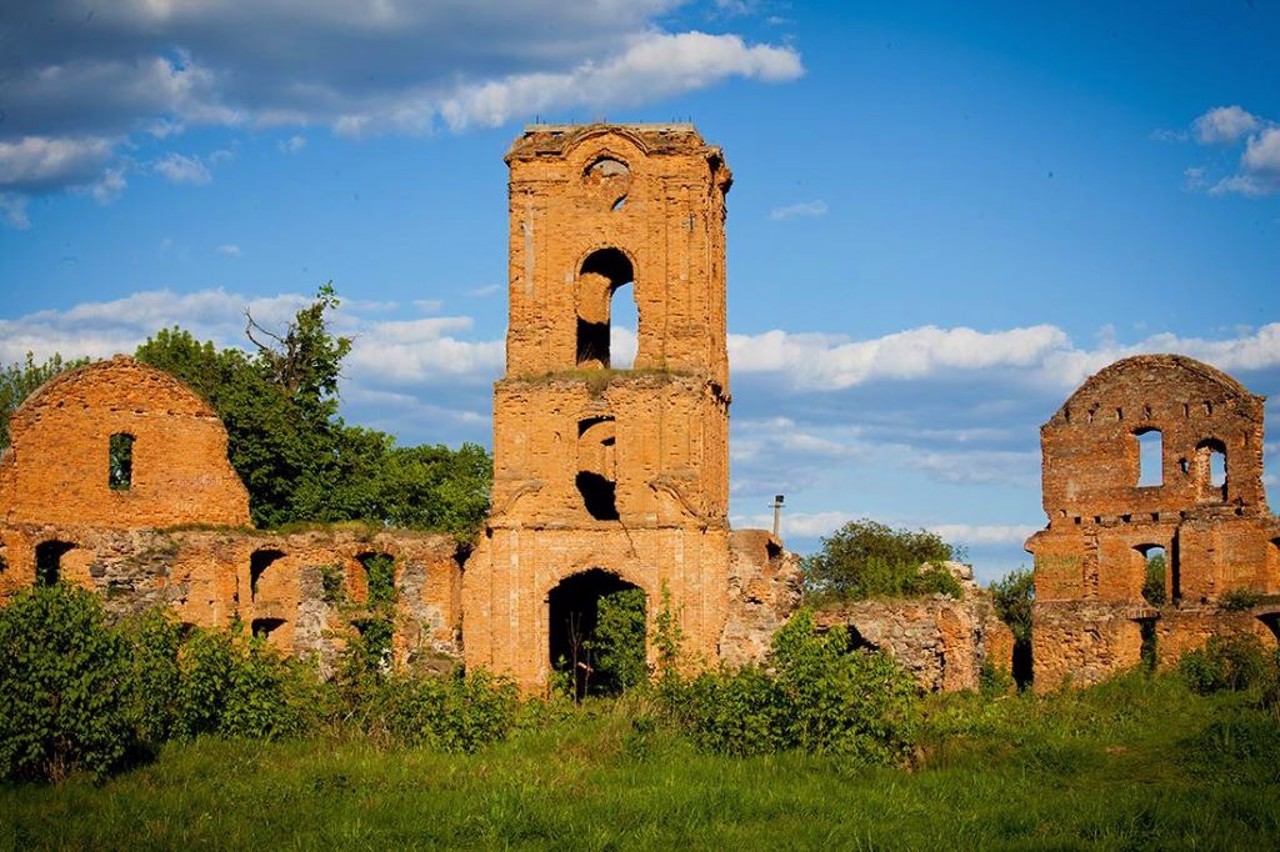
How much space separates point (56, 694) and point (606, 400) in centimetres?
909

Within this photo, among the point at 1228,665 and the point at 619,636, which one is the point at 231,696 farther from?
the point at 1228,665

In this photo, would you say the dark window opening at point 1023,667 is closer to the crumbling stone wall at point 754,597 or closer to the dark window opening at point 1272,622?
the dark window opening at point 1272,622

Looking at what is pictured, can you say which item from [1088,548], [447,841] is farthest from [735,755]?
[1088,548]

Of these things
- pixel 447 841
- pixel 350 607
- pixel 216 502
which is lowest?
pixel 447 841

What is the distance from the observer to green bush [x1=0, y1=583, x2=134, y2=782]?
52.4 ft

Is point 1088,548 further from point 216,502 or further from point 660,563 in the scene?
point 216,502

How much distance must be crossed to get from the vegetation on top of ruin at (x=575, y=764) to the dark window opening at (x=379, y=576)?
3.85 m

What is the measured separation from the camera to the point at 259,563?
25203 mm

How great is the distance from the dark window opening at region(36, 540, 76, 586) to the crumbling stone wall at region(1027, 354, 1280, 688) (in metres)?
14.7

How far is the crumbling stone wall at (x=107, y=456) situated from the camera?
23.5m

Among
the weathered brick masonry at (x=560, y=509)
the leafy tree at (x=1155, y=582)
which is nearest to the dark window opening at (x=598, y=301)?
the weathered brick masonry at (x=560, y=509)

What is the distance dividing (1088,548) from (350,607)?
12.7 metres

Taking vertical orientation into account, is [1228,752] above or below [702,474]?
below

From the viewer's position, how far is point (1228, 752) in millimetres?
17438
